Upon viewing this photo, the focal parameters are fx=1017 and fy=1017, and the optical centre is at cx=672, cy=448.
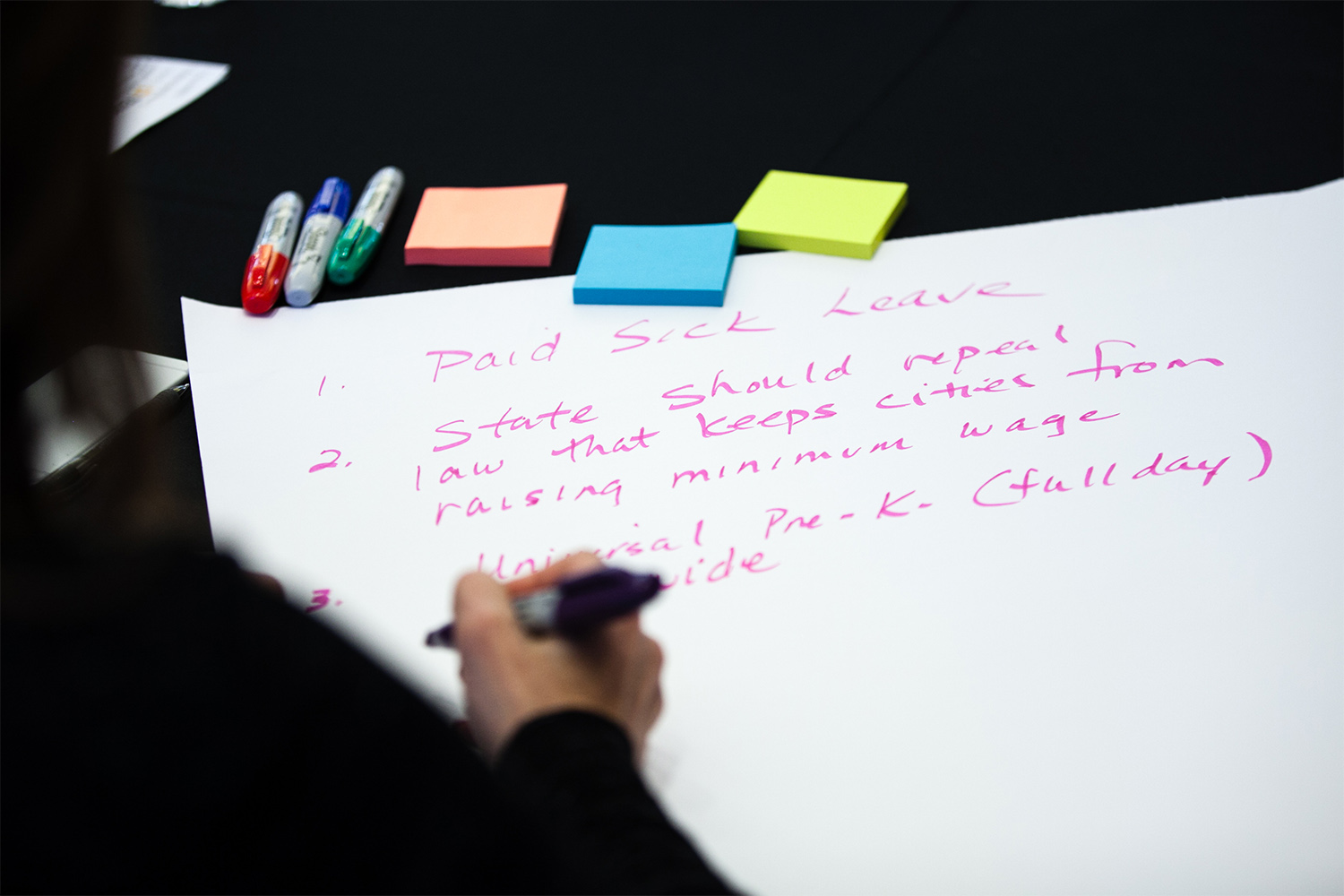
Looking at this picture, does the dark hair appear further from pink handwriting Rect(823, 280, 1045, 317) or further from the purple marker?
pink handwriting Rect(823, 280, 1045, 317)

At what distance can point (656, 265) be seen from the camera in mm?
710

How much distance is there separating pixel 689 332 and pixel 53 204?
0.41m

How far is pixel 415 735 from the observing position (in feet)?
1.17

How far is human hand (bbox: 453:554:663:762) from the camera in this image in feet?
1.31

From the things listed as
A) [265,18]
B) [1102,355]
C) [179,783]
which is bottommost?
[179,783]

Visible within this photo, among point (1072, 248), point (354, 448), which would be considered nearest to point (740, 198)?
point (1072, 248)

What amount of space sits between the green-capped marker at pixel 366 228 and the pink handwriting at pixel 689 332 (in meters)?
0.21

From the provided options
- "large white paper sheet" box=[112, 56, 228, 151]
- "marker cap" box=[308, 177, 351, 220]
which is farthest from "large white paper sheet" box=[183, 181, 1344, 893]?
"large white paper sheet" box=[112, 56, 228, 151]

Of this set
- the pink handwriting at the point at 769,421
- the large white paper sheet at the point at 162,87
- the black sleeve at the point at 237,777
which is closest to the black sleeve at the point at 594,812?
the black sleeve at the point at 237,777

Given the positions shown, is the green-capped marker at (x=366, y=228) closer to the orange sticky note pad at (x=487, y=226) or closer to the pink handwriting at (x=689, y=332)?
the orange sticky note pad at (x=487, y=226)

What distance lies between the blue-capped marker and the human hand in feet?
1.20

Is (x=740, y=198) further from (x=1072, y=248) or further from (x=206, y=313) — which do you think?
(x=206, y=313)

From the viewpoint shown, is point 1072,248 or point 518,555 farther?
point 1072,248

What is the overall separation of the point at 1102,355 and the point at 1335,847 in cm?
31
